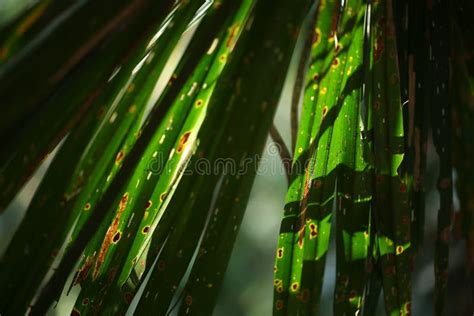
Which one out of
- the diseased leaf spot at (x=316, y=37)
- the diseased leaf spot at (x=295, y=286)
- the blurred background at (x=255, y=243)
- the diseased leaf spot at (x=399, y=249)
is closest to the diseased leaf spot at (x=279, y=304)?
the diseased leaf spot at (x=295, y=286)

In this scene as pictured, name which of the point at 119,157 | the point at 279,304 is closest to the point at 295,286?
the point at 279,304

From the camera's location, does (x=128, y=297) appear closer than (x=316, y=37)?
Yes

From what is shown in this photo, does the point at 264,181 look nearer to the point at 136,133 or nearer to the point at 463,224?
the point at 463,224

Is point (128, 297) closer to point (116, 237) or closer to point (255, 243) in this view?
point (116, 237)

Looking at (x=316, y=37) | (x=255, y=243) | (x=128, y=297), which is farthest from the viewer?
(x=255, y=243)

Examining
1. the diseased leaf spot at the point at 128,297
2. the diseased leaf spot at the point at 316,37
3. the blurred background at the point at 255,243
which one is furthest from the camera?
the blurred background at the point at 255,243

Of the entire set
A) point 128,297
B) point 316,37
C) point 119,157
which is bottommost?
point 128,297

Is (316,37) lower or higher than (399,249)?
higher

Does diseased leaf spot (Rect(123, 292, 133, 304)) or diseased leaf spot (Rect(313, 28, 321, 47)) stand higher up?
diseased leaf spot (Rect(313, 28, 321, 47))

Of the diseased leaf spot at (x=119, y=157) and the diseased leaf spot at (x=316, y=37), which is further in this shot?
the diseased leaf spot at (x=316, y=37)

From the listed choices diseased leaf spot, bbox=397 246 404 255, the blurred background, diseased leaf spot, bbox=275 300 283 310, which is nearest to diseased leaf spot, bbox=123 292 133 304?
diseased leaf spot, bbox=275 300 283 310

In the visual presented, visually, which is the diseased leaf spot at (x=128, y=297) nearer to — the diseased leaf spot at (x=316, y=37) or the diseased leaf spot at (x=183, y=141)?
the diseased leaf spot at (x=183, y=141)

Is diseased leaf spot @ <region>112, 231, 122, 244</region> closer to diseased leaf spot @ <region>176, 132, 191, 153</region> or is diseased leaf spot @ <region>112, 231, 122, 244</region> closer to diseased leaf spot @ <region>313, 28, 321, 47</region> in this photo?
diseased leaf spot @ <region>176, 132, 191, 153</region>
